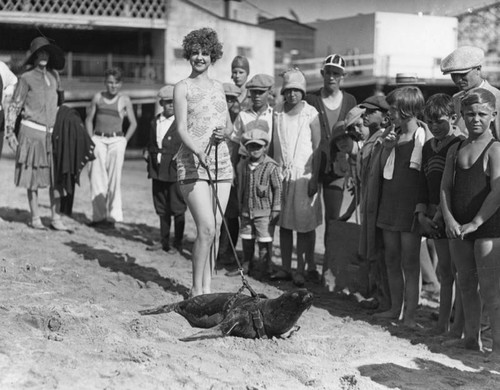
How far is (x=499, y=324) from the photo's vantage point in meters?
5.82

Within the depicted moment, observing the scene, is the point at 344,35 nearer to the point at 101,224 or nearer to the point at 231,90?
the point at 101,224

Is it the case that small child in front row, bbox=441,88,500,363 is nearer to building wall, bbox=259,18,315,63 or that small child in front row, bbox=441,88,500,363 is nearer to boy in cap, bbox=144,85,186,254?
boy in cap, bbox=144,85,186,254

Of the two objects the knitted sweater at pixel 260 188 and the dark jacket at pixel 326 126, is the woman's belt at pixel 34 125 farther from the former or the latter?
the dark jacket at pixel 326 126

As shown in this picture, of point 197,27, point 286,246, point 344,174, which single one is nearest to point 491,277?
point 344,174

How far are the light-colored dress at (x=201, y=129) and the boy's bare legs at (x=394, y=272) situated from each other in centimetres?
141

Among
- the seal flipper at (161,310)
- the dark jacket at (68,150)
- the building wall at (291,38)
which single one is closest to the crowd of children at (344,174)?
the seal flipper at (161,310)

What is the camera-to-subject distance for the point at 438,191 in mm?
6398

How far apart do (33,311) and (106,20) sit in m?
23.1

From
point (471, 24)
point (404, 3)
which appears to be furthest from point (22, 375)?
point (471, 24)

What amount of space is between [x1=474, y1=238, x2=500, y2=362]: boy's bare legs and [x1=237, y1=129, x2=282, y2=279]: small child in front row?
2.67 metres

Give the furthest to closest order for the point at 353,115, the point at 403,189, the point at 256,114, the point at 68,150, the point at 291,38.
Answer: the point at 291,38, the point at 68,150, the point at 256,114, the point at 353,115, the point at 403,189

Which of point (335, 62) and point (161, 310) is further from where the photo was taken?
point (335, 62)

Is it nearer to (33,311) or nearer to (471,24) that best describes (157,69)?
(471,24)

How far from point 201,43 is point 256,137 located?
173 cm
